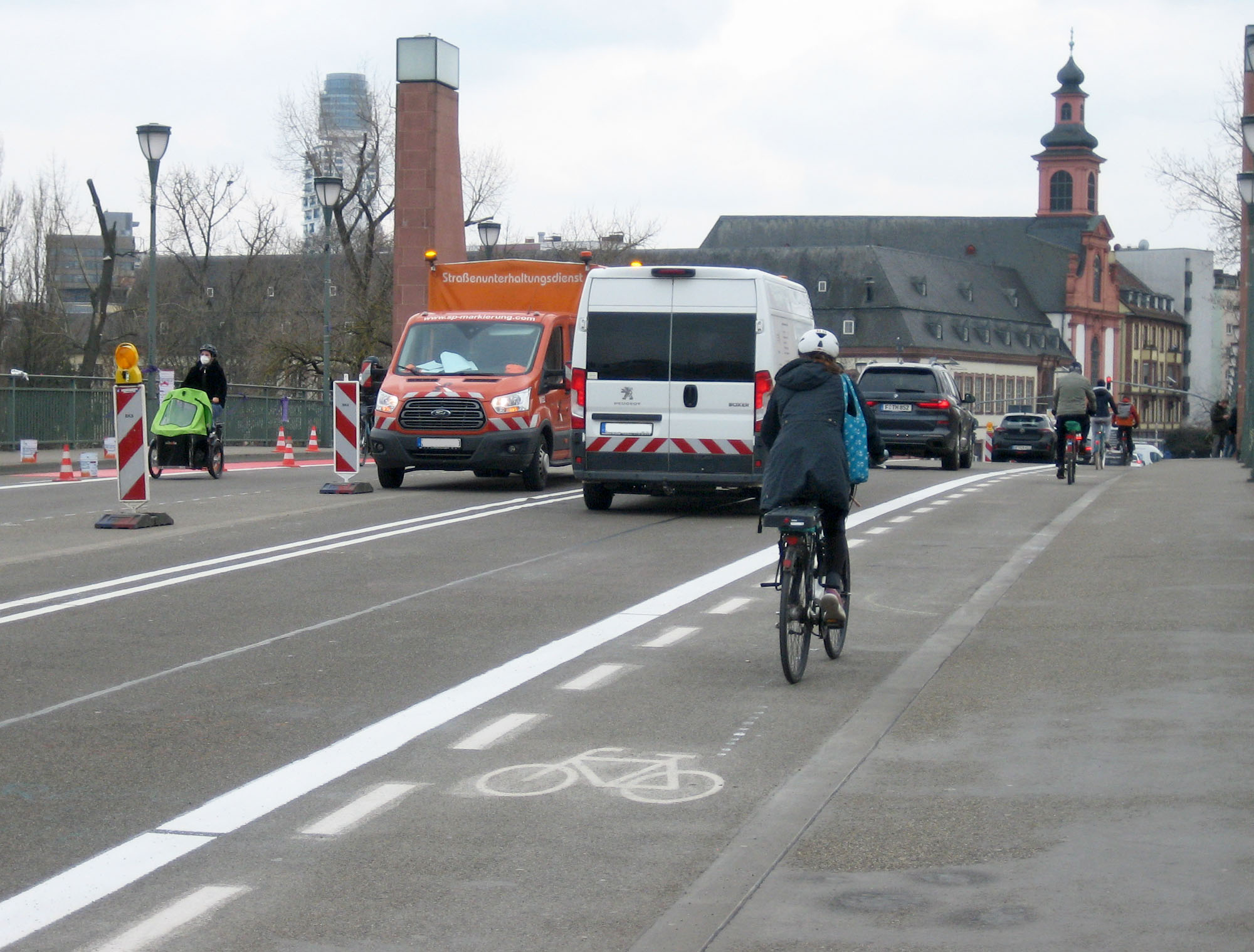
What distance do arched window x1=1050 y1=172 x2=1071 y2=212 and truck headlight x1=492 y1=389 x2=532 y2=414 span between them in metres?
129

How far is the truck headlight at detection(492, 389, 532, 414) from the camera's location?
2089 centimetres

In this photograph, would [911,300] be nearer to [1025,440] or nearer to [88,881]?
[1025,440]

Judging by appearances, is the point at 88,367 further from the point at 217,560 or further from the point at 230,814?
the point at 230,814

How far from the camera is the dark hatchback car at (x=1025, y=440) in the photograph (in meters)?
48.5

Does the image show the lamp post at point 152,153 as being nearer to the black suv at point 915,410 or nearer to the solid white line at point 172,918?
the black suv at point 915,410

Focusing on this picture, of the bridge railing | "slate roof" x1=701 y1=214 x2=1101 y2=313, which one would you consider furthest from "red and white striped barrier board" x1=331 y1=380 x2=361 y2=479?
"slate roof" x1=701 y1=214 x2=1101 y2=313

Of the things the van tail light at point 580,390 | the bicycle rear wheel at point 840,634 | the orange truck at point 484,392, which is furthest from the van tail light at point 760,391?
the bicycle rear wheel at point 840,634

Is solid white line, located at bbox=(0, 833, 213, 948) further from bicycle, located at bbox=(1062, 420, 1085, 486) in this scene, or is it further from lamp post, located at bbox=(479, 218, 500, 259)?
lamp post, located at bbox=(479, 218, 500, 259)

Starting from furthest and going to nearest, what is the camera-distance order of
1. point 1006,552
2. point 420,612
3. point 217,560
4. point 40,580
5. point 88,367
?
point 88,367 → point 1006,552 → point 217,560 → point 40,580 → point 420,612

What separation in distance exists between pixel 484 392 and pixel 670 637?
1131 cm

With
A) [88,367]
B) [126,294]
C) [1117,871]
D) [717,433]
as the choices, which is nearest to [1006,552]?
[717,433]

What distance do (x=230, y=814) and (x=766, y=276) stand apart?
42.4 feet

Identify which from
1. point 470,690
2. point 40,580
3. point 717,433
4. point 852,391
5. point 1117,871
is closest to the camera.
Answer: point 1117,871

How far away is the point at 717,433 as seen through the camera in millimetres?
18016
